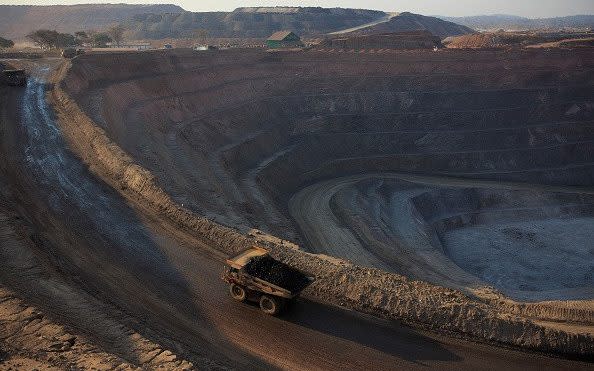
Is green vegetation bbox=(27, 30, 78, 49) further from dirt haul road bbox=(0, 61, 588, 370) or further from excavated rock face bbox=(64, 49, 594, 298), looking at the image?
dirt haul road bbox=(0, 61, 588, 370)

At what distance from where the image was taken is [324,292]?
55.0ft

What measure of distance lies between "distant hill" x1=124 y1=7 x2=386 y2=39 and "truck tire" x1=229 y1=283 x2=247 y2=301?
14130 cm

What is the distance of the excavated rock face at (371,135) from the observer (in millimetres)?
36375

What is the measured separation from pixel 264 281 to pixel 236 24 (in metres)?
152

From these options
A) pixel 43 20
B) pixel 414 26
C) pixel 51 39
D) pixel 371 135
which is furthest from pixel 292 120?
pixel 43 20

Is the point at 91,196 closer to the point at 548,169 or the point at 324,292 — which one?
the point at 324,292

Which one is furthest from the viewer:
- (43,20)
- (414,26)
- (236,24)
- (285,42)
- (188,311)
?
(43,20)

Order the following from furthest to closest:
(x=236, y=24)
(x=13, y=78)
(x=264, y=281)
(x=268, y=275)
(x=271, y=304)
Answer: (x=236, y=24)
(x=13, y=78)
(x=268, y=275)
(x=271, y=304)
(x=264, y=281)

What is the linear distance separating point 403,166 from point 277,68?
23999 mm

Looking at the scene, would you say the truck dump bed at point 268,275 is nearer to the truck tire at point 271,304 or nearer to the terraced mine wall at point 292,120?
the truck tire at point 271,304

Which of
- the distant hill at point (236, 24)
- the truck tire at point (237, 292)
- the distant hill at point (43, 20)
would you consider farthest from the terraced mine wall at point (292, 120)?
the distant hill at point (43, 20)

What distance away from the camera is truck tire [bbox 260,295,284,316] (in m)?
14.9

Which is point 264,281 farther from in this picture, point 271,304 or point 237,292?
point 237,292

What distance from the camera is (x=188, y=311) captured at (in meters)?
15.4
